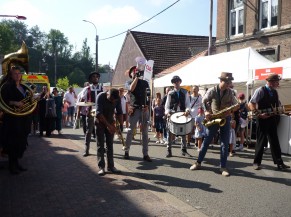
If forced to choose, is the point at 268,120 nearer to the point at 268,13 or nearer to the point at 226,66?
the point at 226,66

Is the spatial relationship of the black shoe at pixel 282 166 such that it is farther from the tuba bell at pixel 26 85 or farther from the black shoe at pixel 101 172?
the tuba bell at pixel 26 85

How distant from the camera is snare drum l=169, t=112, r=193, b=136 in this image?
765 cm

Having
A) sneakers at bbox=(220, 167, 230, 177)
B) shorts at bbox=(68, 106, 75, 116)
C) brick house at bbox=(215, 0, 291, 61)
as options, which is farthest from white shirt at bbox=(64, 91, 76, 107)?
sneakers at bbox=(220, 167, 230, 177)

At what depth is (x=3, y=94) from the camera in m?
6.53

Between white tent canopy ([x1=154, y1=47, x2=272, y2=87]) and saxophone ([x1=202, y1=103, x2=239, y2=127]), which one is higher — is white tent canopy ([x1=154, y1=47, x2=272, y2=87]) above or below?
above

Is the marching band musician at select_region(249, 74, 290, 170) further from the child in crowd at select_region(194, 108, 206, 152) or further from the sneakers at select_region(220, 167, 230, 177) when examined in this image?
the child in crowd at select_region(194, 108, 206, 152)

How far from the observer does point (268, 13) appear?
17.0m

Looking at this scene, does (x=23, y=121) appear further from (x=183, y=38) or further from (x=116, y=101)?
(x=183, y=38)

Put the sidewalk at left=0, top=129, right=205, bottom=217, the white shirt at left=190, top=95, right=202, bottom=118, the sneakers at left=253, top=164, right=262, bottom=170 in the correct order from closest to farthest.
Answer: the sidewalk at left=0, top=129, right=205, bottom=217
the sneakers at left=253, top=164, right=262, bottom=170
the white shirt at left=190, top=95, right=202, bottom=118

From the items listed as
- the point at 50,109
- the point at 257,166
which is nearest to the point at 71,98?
the point at 50,109

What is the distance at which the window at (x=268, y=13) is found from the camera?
1669 centimetres

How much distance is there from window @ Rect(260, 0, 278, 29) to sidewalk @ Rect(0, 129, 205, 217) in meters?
13.1

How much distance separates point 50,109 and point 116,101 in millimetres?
6561

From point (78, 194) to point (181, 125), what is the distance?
3.17 m
